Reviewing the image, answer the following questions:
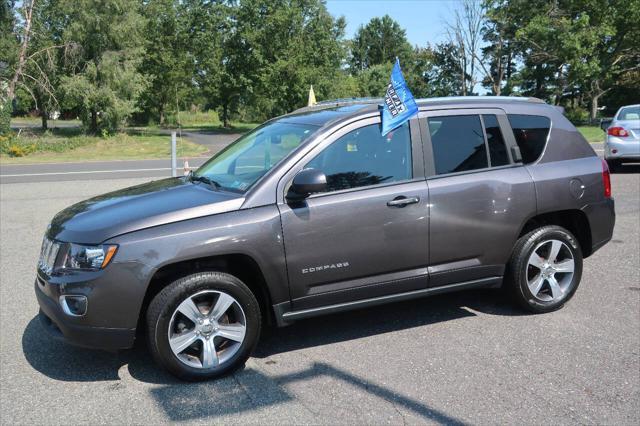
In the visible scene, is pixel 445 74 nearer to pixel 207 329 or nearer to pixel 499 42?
pixel 499 42

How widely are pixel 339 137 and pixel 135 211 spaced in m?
1.53

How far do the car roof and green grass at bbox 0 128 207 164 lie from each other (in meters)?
22.1

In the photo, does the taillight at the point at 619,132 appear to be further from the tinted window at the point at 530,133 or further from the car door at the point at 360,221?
the car door at the point at 360,221

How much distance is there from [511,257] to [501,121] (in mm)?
1149

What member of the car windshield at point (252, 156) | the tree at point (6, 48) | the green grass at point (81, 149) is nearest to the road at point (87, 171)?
the green grass at point (81, 149)

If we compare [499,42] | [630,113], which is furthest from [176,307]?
[499,42]

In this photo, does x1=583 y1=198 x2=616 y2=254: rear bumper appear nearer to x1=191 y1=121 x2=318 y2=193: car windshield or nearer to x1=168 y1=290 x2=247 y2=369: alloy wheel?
x1=191 y1=121 x2=318 y2=193: car windshield

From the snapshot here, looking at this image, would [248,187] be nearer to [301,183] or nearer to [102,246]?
[301,183]

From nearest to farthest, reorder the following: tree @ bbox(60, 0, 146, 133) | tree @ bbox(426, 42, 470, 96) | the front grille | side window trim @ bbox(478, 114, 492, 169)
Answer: the front grille, side window trim @ bbox(478, 114, 492, 169), tree @ bbox(60, 0, 146, 133), tree @ bbox(426, 42, 470, 96)

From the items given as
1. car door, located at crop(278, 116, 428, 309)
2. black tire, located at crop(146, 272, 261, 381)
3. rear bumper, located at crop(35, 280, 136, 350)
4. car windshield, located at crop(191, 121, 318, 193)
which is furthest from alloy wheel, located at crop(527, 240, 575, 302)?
rear bumper, located at crop(35, 280, 136, 350)

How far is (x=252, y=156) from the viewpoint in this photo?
4688 millimetres

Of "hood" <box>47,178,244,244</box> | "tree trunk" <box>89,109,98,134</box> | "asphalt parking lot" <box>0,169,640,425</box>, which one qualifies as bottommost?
"asphalt parking lot" <box>0,169,640,425</box>

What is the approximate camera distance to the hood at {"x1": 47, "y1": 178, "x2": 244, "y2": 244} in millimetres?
3650

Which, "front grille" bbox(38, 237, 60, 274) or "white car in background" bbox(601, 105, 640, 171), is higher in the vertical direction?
"white car in background" bbox(601, 105, 640, 171)
